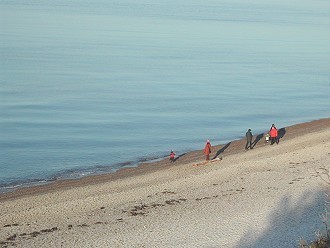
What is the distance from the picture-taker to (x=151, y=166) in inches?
1198

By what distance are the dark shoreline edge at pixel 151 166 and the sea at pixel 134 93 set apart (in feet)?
3.00

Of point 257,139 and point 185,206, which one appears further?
point 257,139

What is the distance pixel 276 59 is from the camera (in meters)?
75.1

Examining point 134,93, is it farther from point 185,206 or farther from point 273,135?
point 185,206

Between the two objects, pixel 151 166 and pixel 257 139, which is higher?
pixel 257 139

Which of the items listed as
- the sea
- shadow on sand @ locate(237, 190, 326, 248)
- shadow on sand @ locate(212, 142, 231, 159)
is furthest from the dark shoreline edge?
shadow on sand @ locate(237, 190, 326, 248)

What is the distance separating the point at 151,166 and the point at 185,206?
31.1 feet

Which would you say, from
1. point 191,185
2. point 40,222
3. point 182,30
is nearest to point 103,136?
point 191,185

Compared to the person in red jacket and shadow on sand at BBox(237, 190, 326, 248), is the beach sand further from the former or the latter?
the person in red jacket

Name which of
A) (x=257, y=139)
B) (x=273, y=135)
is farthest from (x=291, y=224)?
(x=257, y=139)

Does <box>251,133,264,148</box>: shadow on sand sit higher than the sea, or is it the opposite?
the sea

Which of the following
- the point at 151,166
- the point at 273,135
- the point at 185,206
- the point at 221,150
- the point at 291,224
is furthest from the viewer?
the point at 221,150

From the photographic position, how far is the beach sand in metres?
17.9

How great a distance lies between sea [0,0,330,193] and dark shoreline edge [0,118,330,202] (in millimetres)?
914
